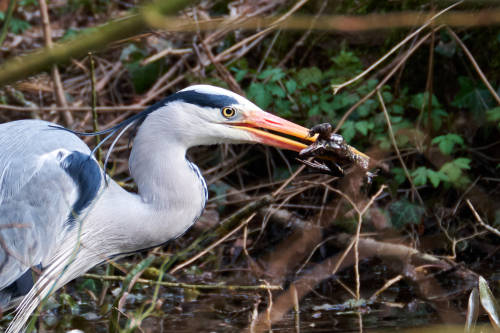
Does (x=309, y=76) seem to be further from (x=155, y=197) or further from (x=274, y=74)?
(x=155, y=197)

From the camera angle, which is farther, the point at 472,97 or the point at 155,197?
the point at 472,97

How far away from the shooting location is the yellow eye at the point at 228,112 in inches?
112

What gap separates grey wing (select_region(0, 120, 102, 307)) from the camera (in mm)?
2852

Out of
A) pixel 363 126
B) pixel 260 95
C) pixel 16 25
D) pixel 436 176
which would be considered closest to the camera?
pixel 436 176

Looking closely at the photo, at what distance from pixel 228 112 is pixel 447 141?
1.79 m

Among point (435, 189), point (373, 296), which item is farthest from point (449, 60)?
point (373, 296)

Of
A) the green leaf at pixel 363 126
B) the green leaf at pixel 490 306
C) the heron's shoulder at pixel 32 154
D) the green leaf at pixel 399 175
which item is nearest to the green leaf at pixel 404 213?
the green leaf at pixel 399 175

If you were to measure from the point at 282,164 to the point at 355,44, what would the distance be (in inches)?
43.3

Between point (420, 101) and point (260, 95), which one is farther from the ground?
point (260, 95)

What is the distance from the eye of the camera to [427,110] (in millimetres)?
4461

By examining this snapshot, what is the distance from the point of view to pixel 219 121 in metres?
2.87

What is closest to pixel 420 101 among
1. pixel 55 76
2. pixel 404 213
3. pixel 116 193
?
pixel 404 213

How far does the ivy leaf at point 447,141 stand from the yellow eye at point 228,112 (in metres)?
1.73

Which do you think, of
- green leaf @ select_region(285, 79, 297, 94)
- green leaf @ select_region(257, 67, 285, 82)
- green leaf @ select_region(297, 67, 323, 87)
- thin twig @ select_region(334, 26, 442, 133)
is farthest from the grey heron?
green leaf @ select_region(297, 67, 323, 87)
